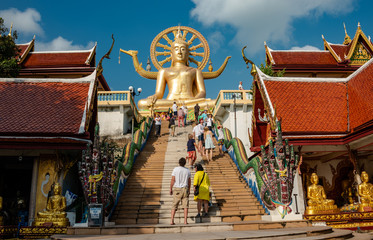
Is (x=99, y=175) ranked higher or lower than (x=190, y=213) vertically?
higher

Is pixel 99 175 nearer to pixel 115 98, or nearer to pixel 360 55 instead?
pixel 115 98

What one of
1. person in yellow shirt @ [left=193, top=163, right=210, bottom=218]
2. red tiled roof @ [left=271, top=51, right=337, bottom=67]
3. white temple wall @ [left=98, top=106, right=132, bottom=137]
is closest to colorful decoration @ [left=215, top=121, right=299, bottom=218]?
person in yellow shirt @ [left=193, top=163, right=210, bottom=218]

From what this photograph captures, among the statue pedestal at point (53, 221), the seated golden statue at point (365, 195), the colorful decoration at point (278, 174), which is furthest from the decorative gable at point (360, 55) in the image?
the statue pedestal at point (53, 221)

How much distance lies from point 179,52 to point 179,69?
1449mm

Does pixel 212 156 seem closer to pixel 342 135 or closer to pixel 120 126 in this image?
pixel 342 135

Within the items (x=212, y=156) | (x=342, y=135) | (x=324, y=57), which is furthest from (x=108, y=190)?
(x=324, y=57)

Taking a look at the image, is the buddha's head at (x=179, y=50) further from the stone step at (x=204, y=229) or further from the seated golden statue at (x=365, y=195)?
the stone step at (x=204, y=229)

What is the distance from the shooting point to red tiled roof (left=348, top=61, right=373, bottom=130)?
34.9ft

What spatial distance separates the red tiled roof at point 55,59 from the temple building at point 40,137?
11.2 metres

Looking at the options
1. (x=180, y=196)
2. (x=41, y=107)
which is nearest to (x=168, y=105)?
(x=41, y=107)

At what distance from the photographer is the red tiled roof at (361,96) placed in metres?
10.6

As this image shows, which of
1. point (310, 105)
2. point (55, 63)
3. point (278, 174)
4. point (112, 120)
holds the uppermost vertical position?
point (55, 63)

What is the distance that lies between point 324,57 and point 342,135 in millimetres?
15724

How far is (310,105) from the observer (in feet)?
39.4
